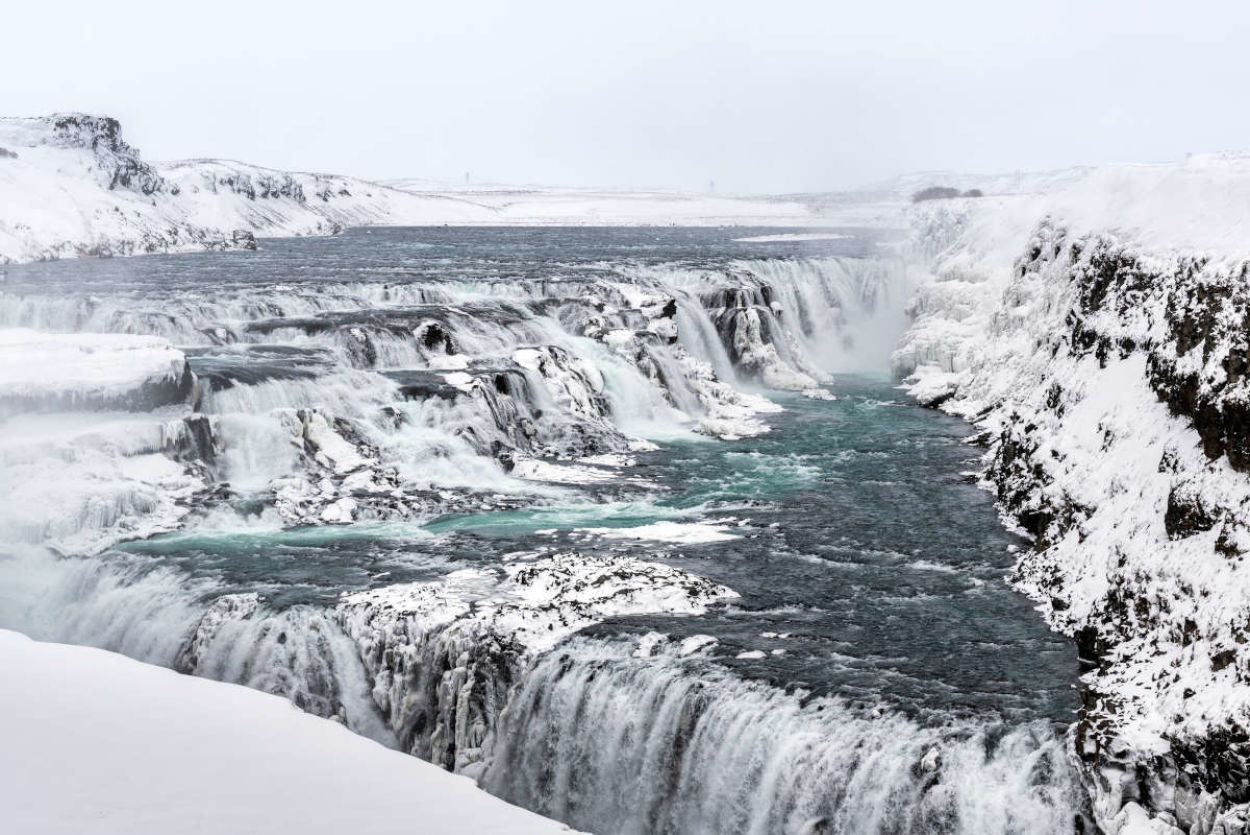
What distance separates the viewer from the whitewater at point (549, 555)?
39.2ft

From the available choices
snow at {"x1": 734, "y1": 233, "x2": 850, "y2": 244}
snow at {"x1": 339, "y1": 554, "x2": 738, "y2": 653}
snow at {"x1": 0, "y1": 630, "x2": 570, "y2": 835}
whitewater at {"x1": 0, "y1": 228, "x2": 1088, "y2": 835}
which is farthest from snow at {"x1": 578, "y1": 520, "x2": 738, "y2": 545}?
snow at {"x1": 734, "y1": 233, "x2": 850, "y2": 244}

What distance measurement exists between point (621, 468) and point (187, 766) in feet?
48.7

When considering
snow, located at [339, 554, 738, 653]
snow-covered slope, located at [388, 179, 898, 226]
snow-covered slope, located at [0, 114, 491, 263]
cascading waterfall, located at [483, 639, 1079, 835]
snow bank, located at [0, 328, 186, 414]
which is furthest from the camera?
snow-covered slope, located at [388, 179, 898, 226]

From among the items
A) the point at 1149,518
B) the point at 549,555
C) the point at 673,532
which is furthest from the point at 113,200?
the point at 1149,518

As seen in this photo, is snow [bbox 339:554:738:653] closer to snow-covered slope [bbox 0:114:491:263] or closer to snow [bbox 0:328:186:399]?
snow [bbox 0:328:186:399]

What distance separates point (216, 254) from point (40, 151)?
766 inches

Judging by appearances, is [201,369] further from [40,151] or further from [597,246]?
[40,151]

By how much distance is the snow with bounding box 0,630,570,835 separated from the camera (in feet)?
28.8

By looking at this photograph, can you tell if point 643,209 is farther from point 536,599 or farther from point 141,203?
point 536,599

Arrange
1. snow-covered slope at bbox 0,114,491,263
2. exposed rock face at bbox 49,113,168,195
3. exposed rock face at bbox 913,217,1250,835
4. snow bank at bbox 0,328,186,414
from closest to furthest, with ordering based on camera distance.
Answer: exposed rock face at bbox 913,217,1250,835 → snow bank at bbox 0,328,186,414 → snow-covered slope at bbox 0,114,491,263 → exposed rock face at bbox 49,113,168,195

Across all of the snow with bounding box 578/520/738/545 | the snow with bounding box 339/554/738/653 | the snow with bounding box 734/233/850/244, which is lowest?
the snow with bounding box 578/520/738/545

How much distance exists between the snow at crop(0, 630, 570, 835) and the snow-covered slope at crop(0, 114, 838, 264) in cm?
4885

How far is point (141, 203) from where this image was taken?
7494cm

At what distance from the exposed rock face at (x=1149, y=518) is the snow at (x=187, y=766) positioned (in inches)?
214
